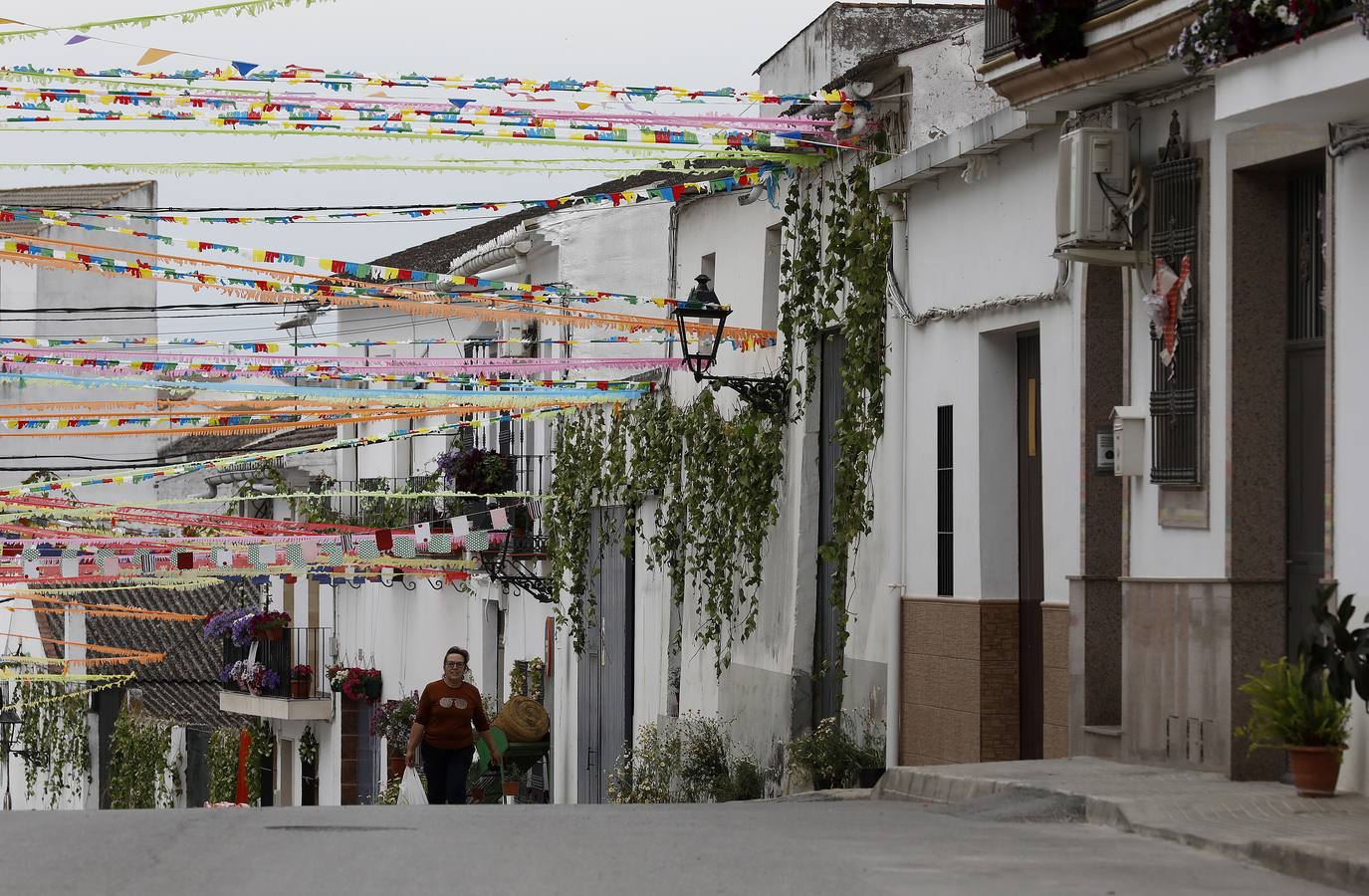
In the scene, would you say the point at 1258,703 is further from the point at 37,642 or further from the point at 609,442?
the point at 37,642

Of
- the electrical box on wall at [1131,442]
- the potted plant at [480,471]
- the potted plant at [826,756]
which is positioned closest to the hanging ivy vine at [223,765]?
the potted plant at [480,471]

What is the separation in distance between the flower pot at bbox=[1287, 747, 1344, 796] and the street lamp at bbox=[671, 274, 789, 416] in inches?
316

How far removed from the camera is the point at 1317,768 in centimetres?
948

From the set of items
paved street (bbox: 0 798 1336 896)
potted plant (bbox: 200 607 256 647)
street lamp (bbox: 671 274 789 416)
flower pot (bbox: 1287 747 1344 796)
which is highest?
street lamp (bbox: 671 274 789 416)

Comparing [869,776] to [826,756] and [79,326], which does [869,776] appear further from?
[79,326]

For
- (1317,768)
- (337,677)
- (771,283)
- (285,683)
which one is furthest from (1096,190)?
(285,683)

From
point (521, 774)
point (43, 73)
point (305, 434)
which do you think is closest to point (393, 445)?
point (305, 434)

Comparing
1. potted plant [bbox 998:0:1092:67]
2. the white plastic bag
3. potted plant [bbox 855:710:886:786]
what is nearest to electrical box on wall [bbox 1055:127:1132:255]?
potted plant [bbox 998:0:1092:67]

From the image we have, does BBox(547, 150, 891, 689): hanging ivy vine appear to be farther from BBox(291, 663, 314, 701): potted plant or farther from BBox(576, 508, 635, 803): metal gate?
BBox(291, 663, 314, 701): potted plant

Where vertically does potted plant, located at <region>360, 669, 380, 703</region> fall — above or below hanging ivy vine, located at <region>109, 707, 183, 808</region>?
above

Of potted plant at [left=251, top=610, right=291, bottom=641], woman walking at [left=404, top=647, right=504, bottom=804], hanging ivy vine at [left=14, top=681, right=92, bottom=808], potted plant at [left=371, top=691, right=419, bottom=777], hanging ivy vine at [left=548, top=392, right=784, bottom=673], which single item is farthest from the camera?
hanging ivy vine at [left=14, top=681, right=92, bottom=808]

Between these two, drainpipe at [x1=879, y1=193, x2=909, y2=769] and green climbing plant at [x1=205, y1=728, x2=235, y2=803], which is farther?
green climbing plant at [x1=205, y1=728, x2=235, y2=803]

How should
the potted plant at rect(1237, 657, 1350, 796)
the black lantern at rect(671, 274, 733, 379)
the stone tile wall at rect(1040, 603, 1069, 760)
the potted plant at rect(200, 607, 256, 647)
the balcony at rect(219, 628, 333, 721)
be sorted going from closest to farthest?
the potted plant at rect(1237, 657, 1350, 796) < the stone tile wall at rect(1040, 603, 1069, 760) < the black lantern at rect(671, 274, 733, 379) < the balcony at rect(219, 628, 333, 721) < the potted plant at rect(200, 607, 256, 647)

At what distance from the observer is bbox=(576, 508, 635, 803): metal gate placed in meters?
22.7
